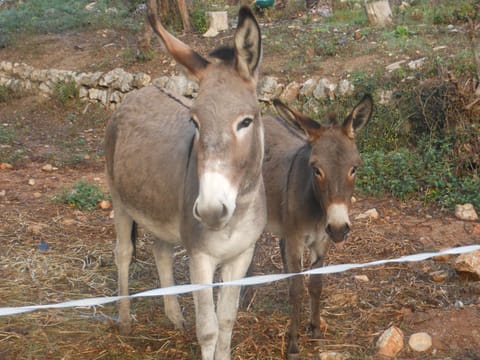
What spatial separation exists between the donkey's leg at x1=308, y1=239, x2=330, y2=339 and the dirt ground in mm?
96

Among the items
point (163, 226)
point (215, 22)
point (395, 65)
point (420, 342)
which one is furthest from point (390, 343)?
point (215, 22)

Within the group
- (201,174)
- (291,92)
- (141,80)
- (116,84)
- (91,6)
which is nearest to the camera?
(201,174)

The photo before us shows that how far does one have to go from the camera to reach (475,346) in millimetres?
4086

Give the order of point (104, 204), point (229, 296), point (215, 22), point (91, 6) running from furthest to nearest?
1. point (91, 6)
2. point (215, 22)
3. point (104, 204)
4. point (229, 296)

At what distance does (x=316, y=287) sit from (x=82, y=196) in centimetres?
370

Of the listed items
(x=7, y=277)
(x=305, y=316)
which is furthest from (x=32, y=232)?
(x=305, y=316)

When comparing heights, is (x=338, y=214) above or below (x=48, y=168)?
above

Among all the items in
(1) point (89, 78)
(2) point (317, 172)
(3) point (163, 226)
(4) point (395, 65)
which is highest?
(2) point (317, 172)

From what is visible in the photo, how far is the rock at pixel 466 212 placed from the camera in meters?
6.25

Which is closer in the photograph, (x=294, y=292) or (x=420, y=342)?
(x=420, y=342)

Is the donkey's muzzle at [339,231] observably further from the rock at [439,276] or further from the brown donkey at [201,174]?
the rock at [439,276]

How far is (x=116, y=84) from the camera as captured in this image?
11.2 m

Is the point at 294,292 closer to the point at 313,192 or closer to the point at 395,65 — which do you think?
the point at 313,192

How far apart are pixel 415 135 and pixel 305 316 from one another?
364 centimetres
